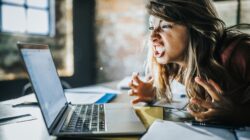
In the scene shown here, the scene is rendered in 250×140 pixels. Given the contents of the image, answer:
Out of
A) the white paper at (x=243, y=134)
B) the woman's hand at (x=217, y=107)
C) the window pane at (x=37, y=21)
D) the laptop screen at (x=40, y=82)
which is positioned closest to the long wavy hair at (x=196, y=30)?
the woman's hand at (x=217, y=107)

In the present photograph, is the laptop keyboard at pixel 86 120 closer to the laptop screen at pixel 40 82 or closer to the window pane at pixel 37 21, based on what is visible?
the laptop screen at pixel 40 82

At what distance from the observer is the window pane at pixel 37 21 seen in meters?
3.17

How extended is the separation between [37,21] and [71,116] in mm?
2553

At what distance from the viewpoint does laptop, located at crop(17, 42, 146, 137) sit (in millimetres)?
764

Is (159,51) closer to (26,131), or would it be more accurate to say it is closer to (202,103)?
(202,103)

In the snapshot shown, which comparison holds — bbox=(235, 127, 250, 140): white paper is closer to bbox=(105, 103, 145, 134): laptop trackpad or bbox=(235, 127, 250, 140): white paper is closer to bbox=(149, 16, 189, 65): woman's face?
bbox=(105, 103, 145, 134): laptop trackpad

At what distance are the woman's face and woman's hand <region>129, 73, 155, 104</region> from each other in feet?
0.64

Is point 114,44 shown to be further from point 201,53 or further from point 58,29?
point 201,53

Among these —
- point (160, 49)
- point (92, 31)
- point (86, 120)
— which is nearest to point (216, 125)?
point (86, 120)

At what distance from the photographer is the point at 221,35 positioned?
1190 mm

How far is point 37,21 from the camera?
330 centimetres

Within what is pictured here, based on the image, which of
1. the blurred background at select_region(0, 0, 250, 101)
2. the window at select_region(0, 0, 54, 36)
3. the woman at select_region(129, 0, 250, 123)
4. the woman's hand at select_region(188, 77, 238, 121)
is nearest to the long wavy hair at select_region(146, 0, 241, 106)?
the woman at select_region(129, 0, 250, 123)

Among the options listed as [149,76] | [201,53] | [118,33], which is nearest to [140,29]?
[118,33]

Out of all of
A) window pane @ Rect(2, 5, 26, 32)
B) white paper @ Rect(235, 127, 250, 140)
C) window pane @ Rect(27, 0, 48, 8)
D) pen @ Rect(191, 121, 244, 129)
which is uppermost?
window pane @ Rect(27, 0, 48, 8)
